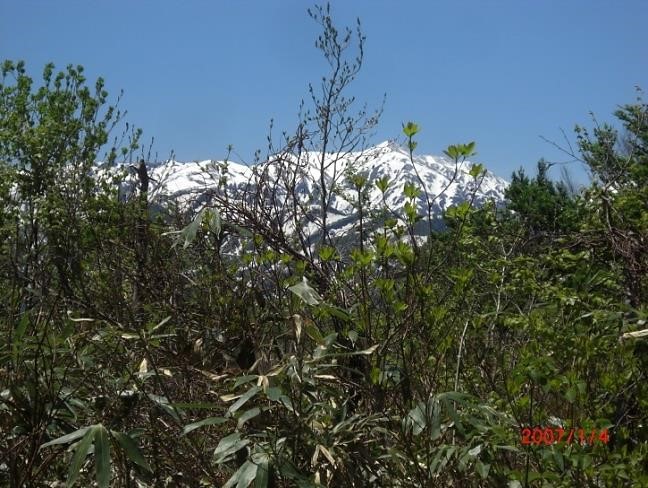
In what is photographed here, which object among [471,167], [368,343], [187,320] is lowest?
[368,343]

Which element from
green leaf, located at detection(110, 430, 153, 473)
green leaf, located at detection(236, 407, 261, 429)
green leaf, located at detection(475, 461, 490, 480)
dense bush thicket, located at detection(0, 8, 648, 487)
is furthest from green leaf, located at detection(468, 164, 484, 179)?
green leaf, located at detection(110, 430, 153, 473)

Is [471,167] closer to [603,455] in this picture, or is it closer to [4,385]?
[603,455]

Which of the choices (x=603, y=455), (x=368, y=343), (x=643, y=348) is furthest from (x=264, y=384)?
(x=643, y=348)

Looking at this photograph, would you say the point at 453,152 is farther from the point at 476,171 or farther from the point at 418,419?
the point at 418,419

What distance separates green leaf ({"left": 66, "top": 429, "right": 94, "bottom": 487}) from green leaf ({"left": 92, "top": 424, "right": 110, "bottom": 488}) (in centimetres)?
2

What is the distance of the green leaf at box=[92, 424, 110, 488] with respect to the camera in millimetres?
2139

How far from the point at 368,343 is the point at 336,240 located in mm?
2056

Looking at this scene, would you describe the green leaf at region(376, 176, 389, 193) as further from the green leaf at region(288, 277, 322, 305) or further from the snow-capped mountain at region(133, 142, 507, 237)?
the green leaf at region(288, 277, 322, 305)

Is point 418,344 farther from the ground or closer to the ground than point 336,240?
closer to the ground

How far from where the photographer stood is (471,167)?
2818mm

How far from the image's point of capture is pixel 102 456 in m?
2.20
